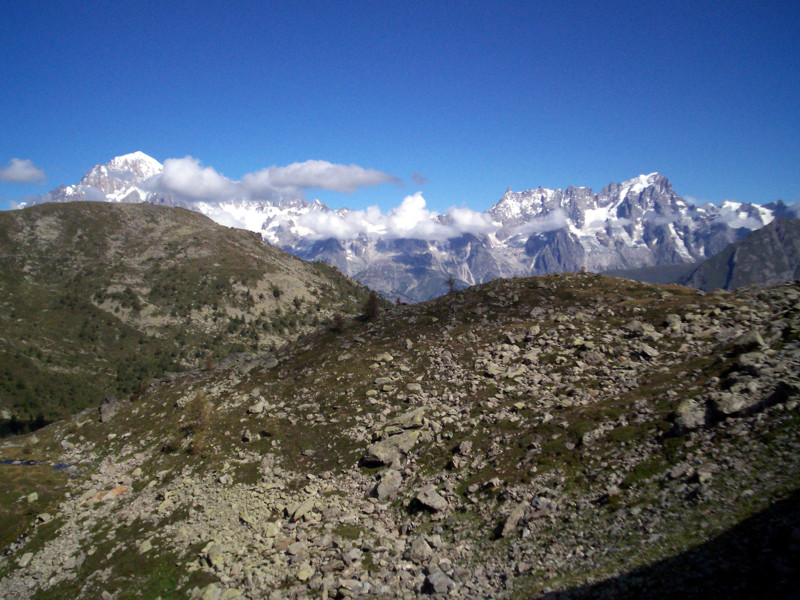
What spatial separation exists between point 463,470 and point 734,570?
14730 millimetres

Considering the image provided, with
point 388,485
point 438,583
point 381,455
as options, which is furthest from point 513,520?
point 381,455

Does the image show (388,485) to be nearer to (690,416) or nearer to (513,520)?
(513,520)

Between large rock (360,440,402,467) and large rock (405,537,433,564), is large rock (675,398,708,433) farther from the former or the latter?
large rock (360,440,402,467)

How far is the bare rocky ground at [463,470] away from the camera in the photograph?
1783 centimetres

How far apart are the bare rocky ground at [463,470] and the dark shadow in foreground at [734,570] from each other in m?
0.07

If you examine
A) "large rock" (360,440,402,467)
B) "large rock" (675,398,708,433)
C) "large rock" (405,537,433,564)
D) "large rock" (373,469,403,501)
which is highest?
"large rock" (675,398,708,433)

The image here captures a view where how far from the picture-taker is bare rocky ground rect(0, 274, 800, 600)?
17.8 metres

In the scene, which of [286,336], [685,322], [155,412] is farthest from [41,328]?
[685,322]

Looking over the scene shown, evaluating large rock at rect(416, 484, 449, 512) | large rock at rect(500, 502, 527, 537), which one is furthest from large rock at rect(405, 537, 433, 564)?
large rock at rect(500, 502, 527, 537)

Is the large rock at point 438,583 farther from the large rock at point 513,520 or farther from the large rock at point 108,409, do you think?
the large rock at point 108,409

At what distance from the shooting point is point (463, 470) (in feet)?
88.4

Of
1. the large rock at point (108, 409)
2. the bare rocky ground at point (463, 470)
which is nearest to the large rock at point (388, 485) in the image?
the bare rocky ground at point (463, 470)

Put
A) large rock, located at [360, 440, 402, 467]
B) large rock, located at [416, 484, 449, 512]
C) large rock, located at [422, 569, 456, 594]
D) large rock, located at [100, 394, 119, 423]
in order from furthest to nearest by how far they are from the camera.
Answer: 1. large rock, located at [100, 394, 119, 423]
2. large rock, located at [360, 440, 402, 467]
3. large rock, located at [416, 484, 449, 512]
4. large rock, located at [422, 569, 456, 594]

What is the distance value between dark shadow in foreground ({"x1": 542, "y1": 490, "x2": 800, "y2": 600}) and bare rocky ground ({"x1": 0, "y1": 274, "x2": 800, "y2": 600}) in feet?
0.24
